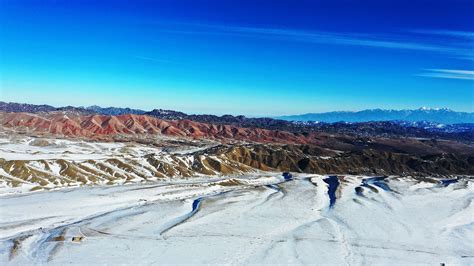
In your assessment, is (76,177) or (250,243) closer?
(250,243)

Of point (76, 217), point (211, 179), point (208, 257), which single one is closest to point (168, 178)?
point (211, 179)

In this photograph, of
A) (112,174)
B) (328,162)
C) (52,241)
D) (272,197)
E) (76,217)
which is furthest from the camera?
(328,162)

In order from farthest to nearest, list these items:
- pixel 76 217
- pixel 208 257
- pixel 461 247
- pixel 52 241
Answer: pixel 76 217 → pixel 461 247 → pixel 52 241 → pixel 208 257

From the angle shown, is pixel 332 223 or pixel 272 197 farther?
pixel 272 197

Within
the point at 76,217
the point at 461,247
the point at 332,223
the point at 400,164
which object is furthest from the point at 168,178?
the point at 400,164

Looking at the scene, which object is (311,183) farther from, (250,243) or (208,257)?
(208,257)

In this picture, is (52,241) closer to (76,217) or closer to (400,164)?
(76,217)
